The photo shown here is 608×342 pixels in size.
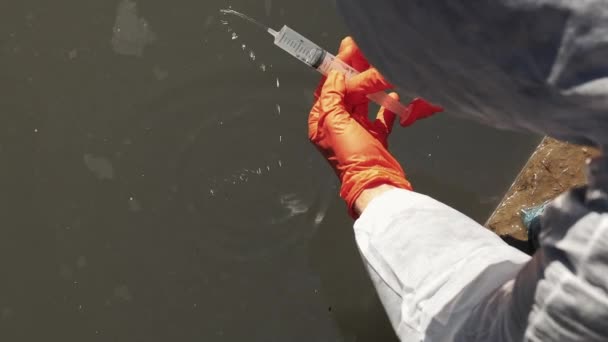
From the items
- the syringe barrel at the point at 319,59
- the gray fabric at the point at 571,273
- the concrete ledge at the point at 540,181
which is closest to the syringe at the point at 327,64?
the syringe barrel at the point at 319,59

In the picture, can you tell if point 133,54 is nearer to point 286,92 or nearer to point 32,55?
point 32,55

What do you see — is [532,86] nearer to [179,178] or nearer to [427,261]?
[427,261]

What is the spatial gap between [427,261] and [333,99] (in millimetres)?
391

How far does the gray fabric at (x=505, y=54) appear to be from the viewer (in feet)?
1.48

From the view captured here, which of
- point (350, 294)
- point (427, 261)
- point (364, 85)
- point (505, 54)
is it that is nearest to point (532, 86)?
Result: point (505, 54)

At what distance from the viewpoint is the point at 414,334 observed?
3.26 ft

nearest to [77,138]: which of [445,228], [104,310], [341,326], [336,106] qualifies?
[104,310]

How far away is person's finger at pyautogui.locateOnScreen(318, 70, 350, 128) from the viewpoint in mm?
1224

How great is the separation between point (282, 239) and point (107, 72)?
0.58 metres

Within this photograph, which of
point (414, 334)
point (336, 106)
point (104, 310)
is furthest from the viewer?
point (104, 310)

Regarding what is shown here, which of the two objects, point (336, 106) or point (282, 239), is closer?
point (336, 106)

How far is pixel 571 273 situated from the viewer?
588 millimetres

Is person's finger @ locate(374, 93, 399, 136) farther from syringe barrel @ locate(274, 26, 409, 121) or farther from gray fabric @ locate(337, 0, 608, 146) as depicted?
gray fabric @ locate(337, 0, 608, 146)

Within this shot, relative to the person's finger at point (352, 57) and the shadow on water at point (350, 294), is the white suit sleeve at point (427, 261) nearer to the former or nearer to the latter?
the person's finger at point (352, 57)
